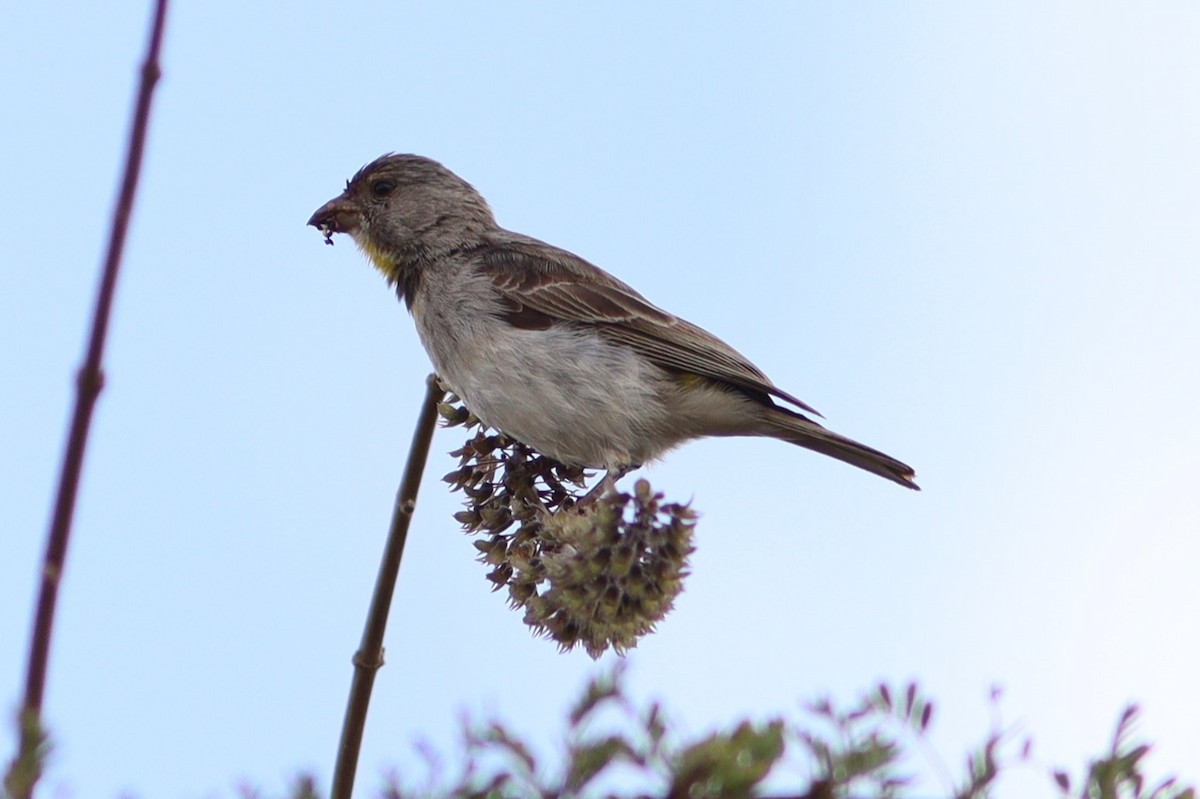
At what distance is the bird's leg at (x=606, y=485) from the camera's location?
18.2 feet

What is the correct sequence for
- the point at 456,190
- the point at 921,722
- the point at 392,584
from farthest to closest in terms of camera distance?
the point at 456,190 < the point at 392,584 < the point at 921,722

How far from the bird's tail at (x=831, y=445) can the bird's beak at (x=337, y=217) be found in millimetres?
2633

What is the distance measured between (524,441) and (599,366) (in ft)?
3.59

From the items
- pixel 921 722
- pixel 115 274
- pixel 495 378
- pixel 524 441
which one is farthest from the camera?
pixel 495 378

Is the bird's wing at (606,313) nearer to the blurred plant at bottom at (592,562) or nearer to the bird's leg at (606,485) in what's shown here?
the bird's leg at (606,485)

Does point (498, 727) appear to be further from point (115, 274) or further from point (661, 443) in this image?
point (661, 443)

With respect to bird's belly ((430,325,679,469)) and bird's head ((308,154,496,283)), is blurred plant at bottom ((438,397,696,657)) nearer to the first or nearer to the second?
bird's belly ((430,325,679,469))

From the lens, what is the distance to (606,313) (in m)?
7.09

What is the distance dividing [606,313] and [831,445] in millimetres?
1328

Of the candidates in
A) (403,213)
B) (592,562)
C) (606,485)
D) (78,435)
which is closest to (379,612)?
(592,562)

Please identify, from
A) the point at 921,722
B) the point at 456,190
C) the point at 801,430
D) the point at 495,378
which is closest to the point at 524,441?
the point at 495,378

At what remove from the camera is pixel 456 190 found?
26.3ft

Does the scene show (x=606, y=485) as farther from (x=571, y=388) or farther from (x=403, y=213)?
(x=403, y=213)

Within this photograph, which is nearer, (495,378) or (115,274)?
(115,274)
